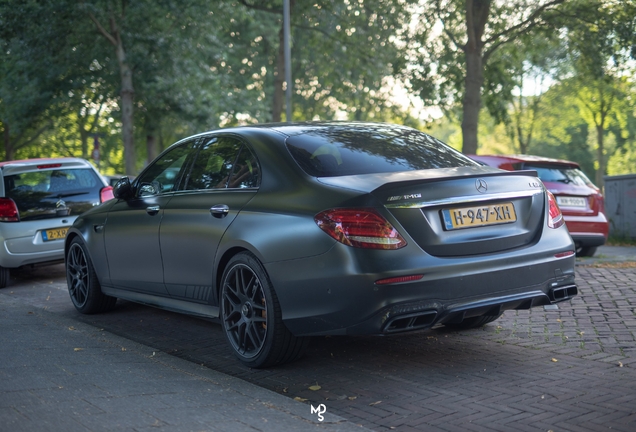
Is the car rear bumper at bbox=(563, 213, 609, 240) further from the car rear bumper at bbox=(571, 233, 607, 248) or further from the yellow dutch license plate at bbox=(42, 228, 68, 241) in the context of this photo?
the yellow dutch license plate at bbox=(42, 228, 68, 241)

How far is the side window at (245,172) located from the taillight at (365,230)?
0.97 metres

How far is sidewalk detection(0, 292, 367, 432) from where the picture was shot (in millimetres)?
4270

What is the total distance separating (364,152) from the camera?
224 inches

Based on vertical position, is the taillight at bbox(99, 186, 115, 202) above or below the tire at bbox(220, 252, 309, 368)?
above

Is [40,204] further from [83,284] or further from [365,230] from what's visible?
[365,230]

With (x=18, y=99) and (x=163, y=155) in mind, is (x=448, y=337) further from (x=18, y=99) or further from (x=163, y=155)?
(x=18, y=99)

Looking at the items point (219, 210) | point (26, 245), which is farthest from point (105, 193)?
point (219, 210)

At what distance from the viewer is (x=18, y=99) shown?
103 feet

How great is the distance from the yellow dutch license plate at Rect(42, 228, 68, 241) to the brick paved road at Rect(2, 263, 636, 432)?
3.13 m

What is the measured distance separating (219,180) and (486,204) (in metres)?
1.95

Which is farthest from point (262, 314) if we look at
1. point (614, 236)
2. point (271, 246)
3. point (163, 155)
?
point (614, 236)

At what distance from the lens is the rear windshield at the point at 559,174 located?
12.4 m

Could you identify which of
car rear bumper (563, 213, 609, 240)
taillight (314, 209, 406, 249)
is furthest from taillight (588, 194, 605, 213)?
taillight (314, 209, 406, 249)

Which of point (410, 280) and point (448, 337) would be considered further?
point (448, 337)
